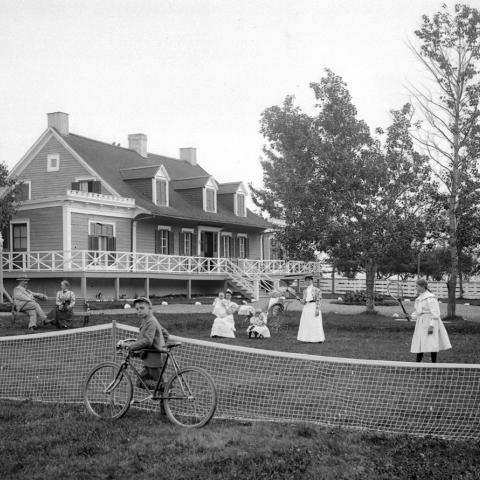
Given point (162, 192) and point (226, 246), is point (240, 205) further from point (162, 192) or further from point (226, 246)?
point (162, 192)

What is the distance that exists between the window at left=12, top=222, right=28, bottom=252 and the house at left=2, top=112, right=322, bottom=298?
0.15ft

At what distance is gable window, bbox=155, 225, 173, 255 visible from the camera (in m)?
36.4

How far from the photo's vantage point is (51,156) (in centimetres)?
3547

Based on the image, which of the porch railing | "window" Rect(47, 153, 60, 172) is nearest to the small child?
the porch railing

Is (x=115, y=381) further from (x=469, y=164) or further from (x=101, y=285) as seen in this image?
(x=101, y=285)

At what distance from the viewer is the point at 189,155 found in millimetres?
46750

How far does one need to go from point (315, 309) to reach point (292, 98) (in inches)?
568

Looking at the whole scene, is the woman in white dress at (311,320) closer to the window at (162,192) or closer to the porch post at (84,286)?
the porch post at (84,286)

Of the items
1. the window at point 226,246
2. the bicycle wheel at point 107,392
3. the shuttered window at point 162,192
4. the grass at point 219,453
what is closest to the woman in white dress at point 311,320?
the bicycle wheel at point 107,392

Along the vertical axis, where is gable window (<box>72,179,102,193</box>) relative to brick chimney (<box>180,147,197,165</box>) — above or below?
below

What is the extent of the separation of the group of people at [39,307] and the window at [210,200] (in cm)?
2130

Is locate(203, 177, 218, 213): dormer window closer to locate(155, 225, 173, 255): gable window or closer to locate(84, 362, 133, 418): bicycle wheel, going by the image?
locate(155, 225, 173, 255): gable window

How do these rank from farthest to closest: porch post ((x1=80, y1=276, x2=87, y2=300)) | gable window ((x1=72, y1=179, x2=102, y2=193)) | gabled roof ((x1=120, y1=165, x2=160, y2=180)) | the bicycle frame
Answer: gabled roof ((x1=120, y1=165, x2=160, y2=180))
gable window ((x1=72, y1=179, x2=102, y2=193))
porch post ((x1=80, y1=276, x2=87, y2=300))
the bicycle frame

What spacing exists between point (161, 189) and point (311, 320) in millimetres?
21727
